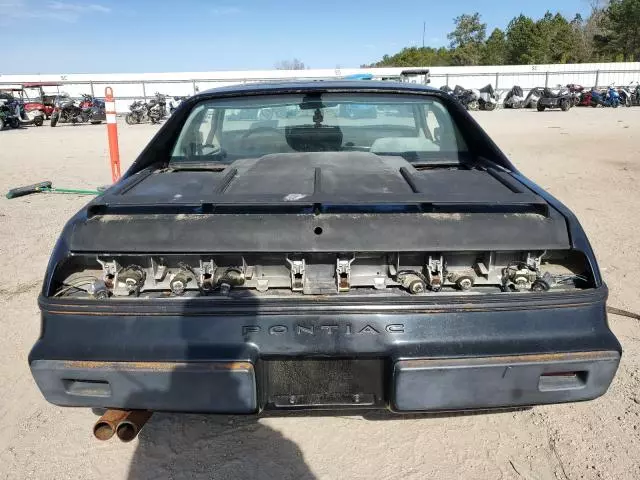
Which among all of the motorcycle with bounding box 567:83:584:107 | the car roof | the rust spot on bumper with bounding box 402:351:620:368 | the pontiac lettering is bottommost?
the rust spot on bumper with bounding box 402:351:620:368

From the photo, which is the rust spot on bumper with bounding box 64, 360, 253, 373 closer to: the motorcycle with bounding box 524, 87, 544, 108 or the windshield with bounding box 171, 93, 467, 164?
the windshield with bounding box 171, 93, 467, 164

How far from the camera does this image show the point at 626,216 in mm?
6301

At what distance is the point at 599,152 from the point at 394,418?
11.9m

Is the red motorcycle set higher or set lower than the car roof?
higher

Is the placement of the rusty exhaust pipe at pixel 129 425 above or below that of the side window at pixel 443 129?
below

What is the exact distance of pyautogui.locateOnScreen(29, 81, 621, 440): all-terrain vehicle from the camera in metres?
1.92

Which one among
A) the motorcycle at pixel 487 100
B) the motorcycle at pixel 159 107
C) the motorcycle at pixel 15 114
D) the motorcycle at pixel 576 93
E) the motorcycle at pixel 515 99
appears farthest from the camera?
the motorcycle at pixel 515 99

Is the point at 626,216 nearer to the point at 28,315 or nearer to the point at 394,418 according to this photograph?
the point at 394,418

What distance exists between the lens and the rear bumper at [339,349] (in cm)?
191

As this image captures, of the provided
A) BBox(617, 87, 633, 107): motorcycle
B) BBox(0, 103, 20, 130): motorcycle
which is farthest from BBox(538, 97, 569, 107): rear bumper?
BBox(0, 103, 20, 130): motorcycle

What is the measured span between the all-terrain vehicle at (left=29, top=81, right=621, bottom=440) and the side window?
3.18 ft

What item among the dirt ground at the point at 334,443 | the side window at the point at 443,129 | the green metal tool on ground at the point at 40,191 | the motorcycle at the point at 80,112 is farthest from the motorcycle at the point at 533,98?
the side window at the point at 443,129

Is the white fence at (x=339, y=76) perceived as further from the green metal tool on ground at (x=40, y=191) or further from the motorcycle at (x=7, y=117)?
the green metal tool on ground at (x=40, y=191)

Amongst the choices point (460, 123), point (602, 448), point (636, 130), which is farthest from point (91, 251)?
point (636, 130)
